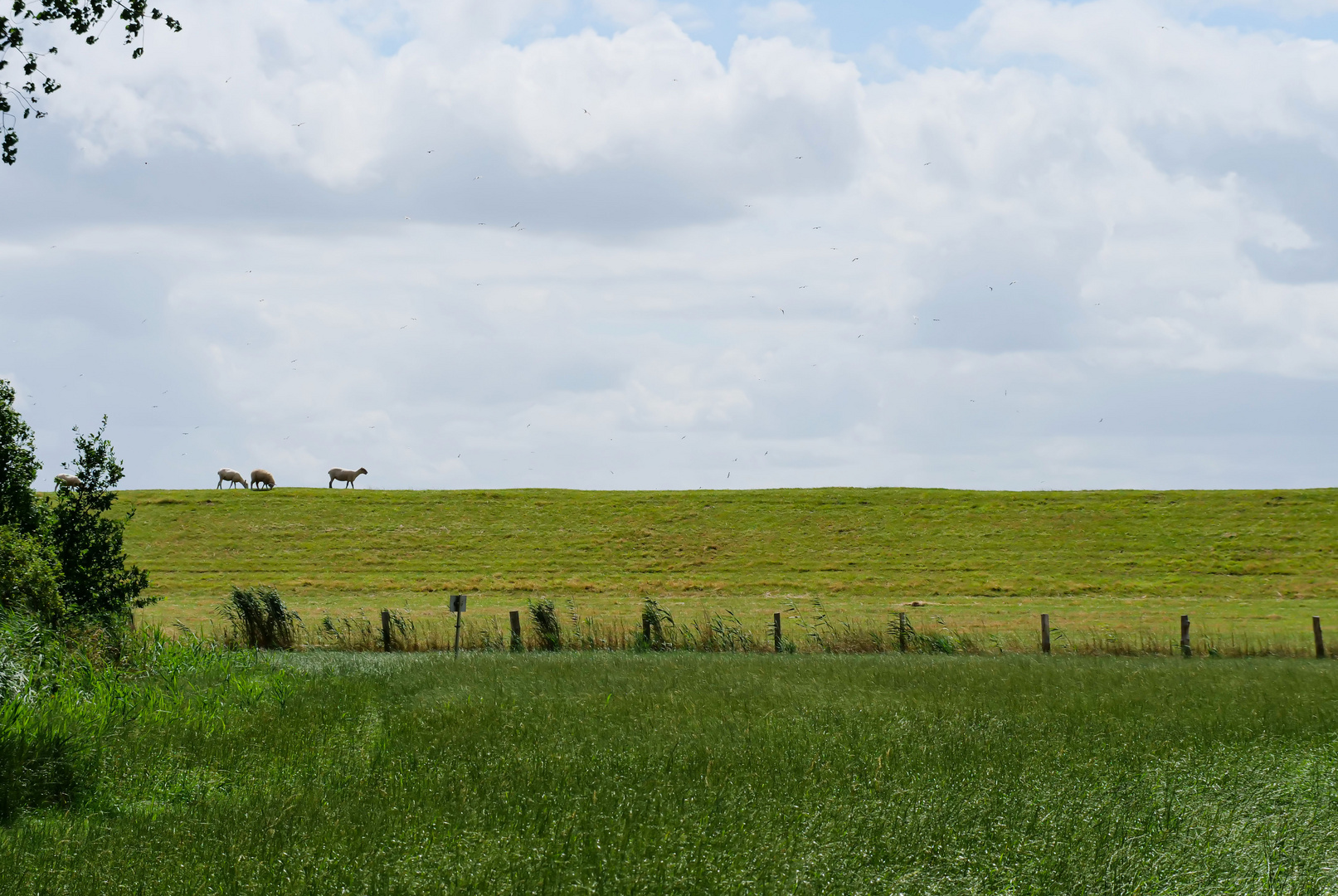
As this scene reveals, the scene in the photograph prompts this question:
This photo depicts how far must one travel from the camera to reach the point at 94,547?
25.6m

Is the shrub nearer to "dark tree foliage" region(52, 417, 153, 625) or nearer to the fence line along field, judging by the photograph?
"dark tree foliage" region(52, 417, 153, 625)

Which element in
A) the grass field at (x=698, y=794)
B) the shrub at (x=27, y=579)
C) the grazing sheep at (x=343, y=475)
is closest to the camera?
the grass field at (x=698, y=794)

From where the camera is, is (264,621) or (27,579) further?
(264,621)

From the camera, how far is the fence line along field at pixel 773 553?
4750 cm

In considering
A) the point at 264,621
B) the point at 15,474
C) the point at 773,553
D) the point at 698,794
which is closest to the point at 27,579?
the point at 15,474

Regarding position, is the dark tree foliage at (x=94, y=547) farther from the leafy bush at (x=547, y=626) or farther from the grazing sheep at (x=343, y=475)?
the grazing sheep at (x=343, y=475)

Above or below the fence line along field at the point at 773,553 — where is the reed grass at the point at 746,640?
below

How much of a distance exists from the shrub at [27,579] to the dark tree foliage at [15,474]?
5.26ft

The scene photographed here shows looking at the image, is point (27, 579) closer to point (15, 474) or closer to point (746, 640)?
point (15, 474)

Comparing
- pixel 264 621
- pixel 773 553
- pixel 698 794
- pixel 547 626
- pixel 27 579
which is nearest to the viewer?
pixel 698 794

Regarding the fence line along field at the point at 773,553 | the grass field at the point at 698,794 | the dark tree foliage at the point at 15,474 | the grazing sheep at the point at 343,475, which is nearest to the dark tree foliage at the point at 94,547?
the dark tree foliage at the point at 15,474

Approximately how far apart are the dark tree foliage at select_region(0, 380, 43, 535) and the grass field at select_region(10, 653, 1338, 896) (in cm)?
690

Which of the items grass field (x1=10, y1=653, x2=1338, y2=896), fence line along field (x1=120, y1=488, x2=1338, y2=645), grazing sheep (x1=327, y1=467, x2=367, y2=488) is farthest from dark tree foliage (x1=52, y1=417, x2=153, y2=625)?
grazing sheep (x1=327, y1=467, x2=367, y2=488)

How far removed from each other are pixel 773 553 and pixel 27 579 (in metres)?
46.7
